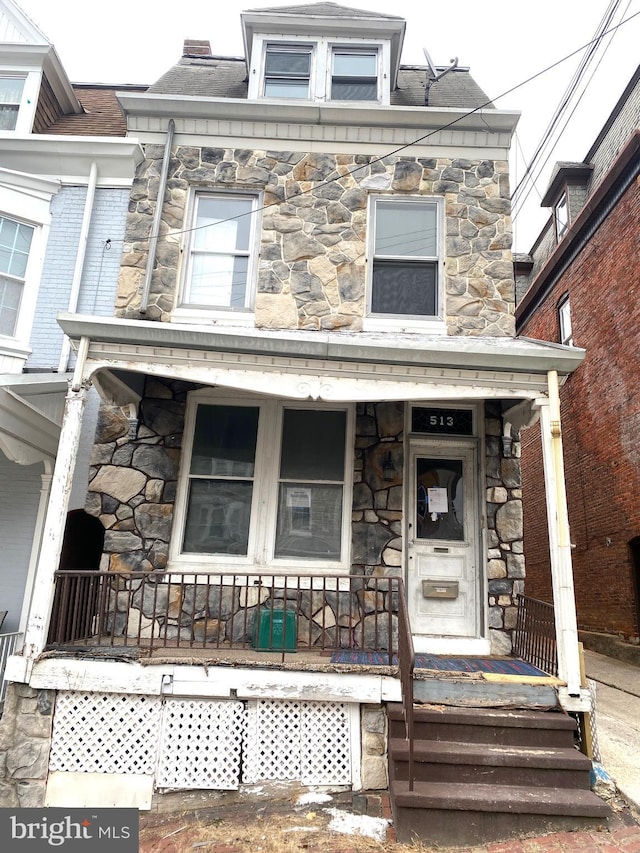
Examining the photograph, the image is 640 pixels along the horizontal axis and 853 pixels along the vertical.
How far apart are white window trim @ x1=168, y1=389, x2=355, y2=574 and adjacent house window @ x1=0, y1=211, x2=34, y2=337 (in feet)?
8.47

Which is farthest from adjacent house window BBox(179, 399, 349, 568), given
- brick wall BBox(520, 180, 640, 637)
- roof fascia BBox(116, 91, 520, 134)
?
brick wall BBox(520, 180, 640, 637)

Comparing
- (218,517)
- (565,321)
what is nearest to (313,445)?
(218,517)

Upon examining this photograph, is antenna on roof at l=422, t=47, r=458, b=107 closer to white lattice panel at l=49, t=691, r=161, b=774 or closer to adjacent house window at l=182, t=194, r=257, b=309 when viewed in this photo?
adjacent house window at l=182, t=194, r=257, b=309

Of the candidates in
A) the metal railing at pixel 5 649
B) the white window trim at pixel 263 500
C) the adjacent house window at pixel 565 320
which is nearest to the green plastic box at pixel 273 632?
the white window trim at pixel 263 500

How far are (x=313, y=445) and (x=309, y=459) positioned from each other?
6.3 inches

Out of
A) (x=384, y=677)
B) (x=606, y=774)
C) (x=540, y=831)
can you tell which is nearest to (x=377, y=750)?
(x=384, y=677)

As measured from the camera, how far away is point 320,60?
7.36 m

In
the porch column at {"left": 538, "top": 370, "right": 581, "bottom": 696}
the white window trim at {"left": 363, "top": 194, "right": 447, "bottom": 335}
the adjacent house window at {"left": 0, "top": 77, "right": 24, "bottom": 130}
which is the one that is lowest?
the porch column at {"left": 538, "top": 370, "right": 581, "bottom": 696}

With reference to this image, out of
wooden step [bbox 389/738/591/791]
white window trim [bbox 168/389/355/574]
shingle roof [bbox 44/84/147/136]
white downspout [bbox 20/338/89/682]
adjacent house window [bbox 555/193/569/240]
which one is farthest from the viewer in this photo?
adjacent house window [bbox 555/193/569/240]

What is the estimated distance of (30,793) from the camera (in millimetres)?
4285

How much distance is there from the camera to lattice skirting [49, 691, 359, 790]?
4.34 metres

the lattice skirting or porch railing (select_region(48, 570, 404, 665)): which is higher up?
porch railing (select_region(48, 570, 404, 665))

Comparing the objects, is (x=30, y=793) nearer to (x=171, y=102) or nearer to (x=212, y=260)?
(x=212, y=260)

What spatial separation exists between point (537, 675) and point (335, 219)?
16.7 feet
